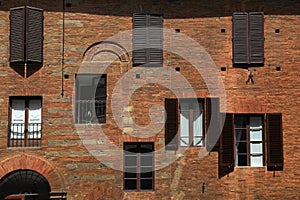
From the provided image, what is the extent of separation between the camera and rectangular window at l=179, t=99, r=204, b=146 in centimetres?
1811

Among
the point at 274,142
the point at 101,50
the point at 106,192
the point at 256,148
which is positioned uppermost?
the point at 101,50

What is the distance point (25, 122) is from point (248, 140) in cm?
688

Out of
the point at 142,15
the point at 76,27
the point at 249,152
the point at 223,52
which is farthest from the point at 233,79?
the point at 76,27

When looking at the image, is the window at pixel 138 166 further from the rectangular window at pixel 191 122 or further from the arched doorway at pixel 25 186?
the arched doorway at pixel 25 186

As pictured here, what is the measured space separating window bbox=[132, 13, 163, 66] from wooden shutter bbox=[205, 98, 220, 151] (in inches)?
80.0

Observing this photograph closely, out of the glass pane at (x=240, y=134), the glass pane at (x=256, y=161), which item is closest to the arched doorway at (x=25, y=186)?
the glass pane at (x=240, y=134)

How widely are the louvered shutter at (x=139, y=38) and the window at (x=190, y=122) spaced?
5.23 ft

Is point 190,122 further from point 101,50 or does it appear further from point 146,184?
point 101,50

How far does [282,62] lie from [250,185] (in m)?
3.96

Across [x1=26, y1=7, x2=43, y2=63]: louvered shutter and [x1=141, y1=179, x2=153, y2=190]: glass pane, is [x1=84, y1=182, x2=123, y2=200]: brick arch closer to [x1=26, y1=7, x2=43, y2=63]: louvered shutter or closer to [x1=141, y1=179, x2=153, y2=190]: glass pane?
[x1=141, y1=179, x2=153, y2=190]: glass pane

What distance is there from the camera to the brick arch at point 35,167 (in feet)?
57.7

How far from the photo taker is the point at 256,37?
60.5 feet

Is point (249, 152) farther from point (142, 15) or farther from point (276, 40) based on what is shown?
point (142, 15)

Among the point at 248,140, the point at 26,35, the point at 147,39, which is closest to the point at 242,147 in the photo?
the point at 248,140
